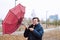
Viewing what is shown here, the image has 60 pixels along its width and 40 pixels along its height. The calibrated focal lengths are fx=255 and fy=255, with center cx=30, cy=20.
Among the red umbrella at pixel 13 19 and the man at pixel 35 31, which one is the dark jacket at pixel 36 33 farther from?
the red umbrella at pixel 13 19

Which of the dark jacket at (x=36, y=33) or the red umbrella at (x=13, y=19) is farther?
the dark jacket at (x=36, y=33)

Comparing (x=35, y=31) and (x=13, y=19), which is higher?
(x=13, y=19)

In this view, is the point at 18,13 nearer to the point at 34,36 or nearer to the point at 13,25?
the point at 13,25

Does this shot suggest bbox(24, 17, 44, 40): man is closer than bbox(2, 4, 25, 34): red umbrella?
No

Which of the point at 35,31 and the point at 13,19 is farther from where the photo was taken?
the point at 35,31

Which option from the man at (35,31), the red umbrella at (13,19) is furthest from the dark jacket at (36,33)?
the red umbrella at (13,19)

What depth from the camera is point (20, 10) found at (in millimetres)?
6387

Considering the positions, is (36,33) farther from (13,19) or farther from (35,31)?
(13,19)

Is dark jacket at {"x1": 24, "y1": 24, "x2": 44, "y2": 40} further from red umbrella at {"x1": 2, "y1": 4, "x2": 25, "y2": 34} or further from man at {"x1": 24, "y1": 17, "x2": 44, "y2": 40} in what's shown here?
red umbrella at {"x1": 2, "y1": 4, "x2": 25, "y2": 34}

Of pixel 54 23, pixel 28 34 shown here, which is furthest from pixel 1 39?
pixel 54 23

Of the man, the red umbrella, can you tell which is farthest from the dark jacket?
the red umbrella

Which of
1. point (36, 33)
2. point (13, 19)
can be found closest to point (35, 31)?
point (36, 33)

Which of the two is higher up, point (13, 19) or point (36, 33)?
point (13, 19)

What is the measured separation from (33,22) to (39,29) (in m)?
0.26
